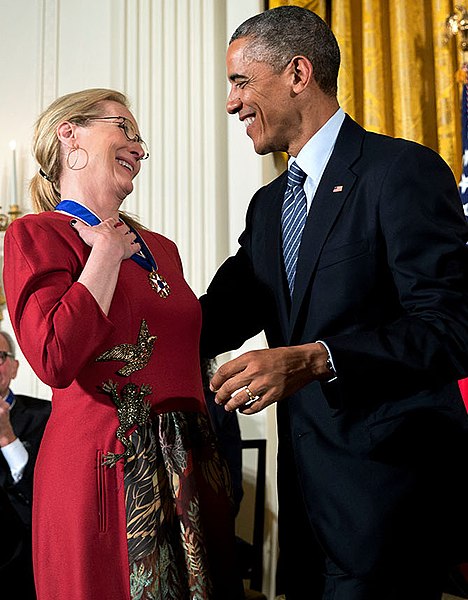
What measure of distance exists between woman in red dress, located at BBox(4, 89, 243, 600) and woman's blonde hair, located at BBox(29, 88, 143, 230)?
164mm

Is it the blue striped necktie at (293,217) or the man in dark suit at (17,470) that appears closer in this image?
the blue striped necktie at (293,217)

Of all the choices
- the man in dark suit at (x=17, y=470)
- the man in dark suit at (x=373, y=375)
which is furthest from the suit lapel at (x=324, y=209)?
the man in dark suit at (x=17, y=470)

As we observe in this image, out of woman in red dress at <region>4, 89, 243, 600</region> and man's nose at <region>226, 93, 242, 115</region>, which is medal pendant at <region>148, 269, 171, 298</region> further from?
man's nose at <region>226, 93, 242, 115</region>

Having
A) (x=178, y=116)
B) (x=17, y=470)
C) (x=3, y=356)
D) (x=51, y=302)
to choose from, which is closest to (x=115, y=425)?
(x=51, y=302)

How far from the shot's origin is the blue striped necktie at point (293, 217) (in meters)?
1.96

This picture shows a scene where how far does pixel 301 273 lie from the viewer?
1850mm

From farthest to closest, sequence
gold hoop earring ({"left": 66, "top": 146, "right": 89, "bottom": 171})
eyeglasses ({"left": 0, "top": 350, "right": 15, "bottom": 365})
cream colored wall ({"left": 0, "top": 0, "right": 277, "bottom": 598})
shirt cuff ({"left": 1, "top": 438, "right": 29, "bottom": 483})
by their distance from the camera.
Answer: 1. cream colored wall ({"left": 0, "top": 0, "right": 277, "bottom": 598})
2. eyeglasses ({"left": 0, "top": 350, "right": 15, "bottom": 365})
3. shirt cuff ({"left": 1, "top": 438, "right": 29, "bottom": 483})
4. gold hoop earring ({"left": 66, "top": 146, "right": 89, "bottom": 171})

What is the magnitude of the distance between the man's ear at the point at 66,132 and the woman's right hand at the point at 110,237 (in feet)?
0.76

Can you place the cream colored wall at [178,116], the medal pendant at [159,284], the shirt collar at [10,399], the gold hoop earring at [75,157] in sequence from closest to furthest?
the medal pendant at [159,284], the gold hoop earring at [75,157], the shirt collar at [10,399], the cream colored wall at [178,116]

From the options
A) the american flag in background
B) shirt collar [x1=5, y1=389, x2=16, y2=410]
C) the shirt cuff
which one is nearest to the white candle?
shirt collar [x1=5, y1=389, x2=16, y2=410]

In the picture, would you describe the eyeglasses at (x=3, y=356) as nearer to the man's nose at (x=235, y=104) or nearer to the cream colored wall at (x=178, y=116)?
the cream colored wall at (x=178, y=116)

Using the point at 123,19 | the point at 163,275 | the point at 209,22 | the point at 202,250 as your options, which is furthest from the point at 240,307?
the point at 123,19

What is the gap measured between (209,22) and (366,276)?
309cm

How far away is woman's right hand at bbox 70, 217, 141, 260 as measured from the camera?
174 centimetres
